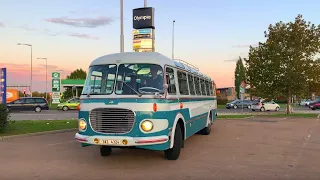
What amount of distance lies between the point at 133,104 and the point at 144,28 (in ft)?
63.7

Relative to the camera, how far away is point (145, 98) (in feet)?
25.7

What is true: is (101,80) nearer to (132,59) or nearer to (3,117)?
(132,59)

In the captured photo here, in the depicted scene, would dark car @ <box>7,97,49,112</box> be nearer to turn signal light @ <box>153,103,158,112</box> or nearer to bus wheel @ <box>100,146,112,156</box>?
bus wheel @ <box>100,146,112,156</box>

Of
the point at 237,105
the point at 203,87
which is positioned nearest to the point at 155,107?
the point at 203,87

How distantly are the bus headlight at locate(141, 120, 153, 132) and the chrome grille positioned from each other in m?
0.25

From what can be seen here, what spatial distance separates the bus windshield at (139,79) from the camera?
8.13 metres

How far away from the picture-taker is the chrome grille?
25.5ft

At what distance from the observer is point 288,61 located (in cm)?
2997

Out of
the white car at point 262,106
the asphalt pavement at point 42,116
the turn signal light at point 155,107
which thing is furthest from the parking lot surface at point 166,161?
the white car at point 262,106

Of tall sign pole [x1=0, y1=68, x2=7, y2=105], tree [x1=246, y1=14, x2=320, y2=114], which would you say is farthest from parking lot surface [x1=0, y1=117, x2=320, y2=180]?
tree [x1=246, y1=14, x2=320, y2=114]

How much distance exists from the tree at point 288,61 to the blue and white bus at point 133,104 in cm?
2289

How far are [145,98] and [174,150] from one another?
181 cm

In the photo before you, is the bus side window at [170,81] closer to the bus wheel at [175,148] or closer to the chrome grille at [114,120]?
the bus wheel at [175,148]

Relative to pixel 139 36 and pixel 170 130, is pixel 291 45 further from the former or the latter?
pixel 170 130
